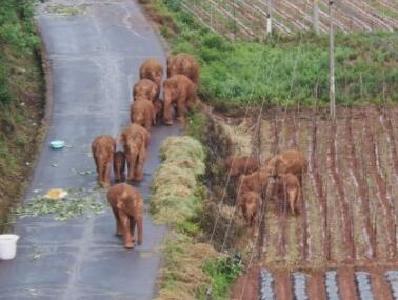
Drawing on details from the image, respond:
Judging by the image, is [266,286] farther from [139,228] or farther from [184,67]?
[184,67]

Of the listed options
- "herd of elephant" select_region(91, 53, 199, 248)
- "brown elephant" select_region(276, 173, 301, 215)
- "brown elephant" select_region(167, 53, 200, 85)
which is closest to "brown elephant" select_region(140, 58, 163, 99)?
"herd of elephant" select_region(91, 53, 199, 248)

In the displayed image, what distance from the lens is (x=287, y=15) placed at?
127 ft

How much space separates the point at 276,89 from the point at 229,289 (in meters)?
10.5

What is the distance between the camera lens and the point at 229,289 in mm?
19312

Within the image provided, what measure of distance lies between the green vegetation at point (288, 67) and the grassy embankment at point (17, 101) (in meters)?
3.96

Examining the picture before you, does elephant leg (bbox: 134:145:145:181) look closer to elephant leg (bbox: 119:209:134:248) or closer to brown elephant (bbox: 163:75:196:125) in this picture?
elephant leg (bbox: 119:209:134:248)

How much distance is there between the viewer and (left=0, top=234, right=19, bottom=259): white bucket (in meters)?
18.8

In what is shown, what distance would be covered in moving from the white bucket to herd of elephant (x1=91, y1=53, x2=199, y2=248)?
175cm

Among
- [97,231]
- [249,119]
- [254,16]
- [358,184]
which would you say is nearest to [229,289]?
[97,231]

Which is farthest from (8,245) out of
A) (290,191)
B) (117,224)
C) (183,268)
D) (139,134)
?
(290,191)

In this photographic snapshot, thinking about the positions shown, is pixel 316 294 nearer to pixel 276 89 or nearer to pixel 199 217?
pixel 199 217

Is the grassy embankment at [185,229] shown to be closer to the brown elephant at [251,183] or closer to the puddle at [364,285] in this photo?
the brown elephant at [251,183]

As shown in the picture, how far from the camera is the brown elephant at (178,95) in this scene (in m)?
26.3

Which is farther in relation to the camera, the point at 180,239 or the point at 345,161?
the point at 345,161
